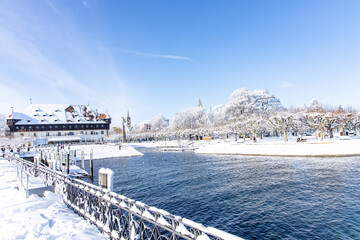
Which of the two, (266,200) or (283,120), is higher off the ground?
(283,120)

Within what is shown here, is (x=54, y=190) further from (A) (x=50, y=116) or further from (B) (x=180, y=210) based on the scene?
(A) (x=50, y=116)

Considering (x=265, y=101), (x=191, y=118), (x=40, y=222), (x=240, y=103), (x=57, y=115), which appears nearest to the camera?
(x=40, y=222)

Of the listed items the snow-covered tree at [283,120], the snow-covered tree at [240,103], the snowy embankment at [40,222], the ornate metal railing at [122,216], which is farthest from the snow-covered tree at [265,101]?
the snowy embankment at [40,222]

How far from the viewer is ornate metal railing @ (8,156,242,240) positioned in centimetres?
399

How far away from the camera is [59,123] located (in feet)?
255

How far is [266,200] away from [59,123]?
3240 inches

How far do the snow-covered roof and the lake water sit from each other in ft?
230

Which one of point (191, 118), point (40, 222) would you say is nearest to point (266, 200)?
point (40, 222)

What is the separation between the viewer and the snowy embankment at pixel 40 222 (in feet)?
19.4

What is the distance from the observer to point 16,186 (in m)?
11.8

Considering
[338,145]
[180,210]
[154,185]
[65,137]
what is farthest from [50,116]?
[338,145]

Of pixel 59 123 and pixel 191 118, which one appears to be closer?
pixel 59 123

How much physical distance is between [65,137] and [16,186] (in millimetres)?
71836

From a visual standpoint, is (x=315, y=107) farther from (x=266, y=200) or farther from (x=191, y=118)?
(x=266, y=200)
